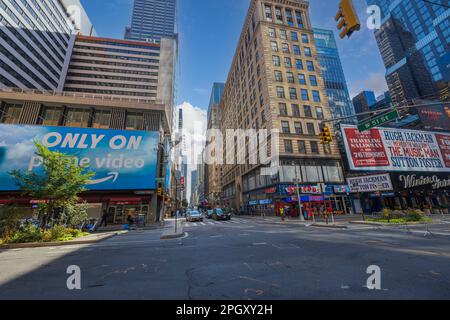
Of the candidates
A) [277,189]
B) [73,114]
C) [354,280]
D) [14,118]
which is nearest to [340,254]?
[354,280]

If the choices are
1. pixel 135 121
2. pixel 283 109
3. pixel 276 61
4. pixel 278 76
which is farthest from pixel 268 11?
pixel 135 121

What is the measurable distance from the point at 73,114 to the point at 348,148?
151 feet

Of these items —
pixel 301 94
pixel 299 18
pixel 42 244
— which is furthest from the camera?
pixel 299 18

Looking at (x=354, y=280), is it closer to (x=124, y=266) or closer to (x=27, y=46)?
(x=124, y=266)

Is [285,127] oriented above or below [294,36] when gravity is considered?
below

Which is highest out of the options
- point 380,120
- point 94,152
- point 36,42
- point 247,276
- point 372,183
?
point 36,42

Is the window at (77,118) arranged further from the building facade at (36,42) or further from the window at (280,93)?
the window at (280,93)

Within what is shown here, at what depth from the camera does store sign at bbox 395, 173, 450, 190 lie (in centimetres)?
3400

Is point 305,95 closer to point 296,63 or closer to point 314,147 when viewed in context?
point 296,63

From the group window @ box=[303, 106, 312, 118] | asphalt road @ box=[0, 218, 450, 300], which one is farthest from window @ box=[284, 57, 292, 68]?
asphalt road @ box=[0, 218, 450, 300]

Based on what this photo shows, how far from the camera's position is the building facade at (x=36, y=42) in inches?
1649

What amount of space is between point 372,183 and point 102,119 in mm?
36870

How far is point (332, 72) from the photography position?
89.9m

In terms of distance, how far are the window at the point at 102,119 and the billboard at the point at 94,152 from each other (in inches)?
127
